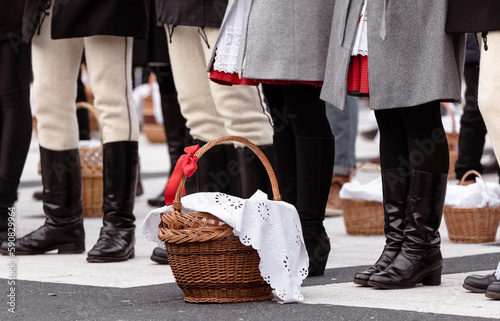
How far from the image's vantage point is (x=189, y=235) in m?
2.86

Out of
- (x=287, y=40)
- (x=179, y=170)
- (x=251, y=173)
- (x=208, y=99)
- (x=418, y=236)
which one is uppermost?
(x=287, y=40)

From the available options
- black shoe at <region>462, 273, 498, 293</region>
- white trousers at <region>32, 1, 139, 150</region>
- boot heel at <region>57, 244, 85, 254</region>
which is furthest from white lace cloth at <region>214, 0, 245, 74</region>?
boot heel at <region>57, 244, 85, 254</region>

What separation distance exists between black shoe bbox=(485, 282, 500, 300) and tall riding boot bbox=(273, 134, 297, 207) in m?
0.94

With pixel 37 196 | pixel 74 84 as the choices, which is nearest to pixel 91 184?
pixel 37 196

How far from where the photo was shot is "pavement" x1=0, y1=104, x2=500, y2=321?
2.69 m

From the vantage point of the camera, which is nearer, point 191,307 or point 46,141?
point 191,307

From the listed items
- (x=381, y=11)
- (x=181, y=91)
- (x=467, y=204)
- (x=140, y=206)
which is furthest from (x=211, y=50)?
(x=140, y=206)

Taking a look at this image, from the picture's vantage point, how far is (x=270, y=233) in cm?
290

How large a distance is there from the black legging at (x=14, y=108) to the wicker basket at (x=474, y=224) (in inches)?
79.4

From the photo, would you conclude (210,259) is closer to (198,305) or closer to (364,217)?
(198,305)

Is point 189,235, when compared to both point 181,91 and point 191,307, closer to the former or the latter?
point 191,307

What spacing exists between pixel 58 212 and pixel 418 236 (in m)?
1.73

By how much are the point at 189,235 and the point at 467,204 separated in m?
2.13

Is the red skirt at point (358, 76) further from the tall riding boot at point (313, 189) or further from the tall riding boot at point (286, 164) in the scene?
the tall riding boot at point (286, 164)
